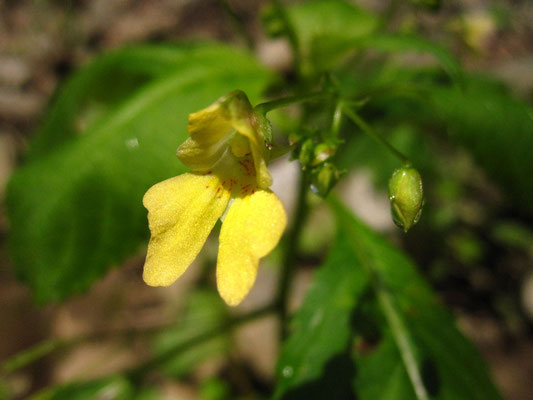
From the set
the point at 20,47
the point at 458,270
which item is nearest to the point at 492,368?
the point at 458,270

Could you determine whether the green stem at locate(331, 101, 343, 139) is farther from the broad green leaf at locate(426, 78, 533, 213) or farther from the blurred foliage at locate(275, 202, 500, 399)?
the broad green leaf at locate(426, 78, 533, 213)

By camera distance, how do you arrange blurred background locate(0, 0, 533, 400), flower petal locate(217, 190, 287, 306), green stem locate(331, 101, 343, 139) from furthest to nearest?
blurred background locate(0, 0, 533, 400), green stem locate(331, 101, 343, 139), flower petal locate(217, 190, 287, 306)

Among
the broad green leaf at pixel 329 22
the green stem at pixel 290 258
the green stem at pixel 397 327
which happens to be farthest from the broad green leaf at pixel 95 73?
the green stem at pixel 397 327

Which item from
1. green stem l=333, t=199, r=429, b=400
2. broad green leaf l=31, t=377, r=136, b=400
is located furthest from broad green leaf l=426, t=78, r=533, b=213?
broad green leaf l=31, t=377, r=136, b=400

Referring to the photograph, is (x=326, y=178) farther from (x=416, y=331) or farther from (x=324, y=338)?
(x=416, y=331)

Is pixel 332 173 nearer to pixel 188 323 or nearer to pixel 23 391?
pixel 188 323

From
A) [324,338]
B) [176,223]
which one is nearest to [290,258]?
[324,338]

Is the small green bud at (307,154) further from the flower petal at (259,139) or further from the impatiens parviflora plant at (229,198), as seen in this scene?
the flower petal at (259,139)
